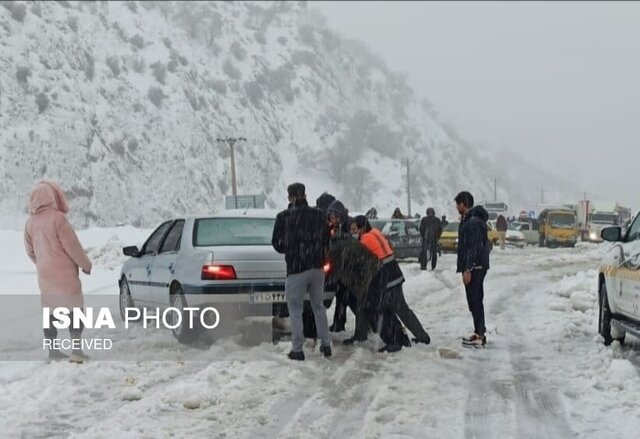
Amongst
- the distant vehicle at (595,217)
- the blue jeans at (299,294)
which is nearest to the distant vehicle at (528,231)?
the distant vehicle at (595,217)

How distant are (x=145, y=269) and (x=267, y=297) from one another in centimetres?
228

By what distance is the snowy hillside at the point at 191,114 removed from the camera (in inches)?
2509

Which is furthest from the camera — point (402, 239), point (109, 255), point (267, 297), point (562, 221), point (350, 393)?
point (562, 221)

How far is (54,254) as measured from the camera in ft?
25.5

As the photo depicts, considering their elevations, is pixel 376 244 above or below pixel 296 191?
below

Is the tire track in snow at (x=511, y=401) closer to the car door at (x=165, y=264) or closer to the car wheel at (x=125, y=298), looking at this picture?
the car door at (x=165, y=264)

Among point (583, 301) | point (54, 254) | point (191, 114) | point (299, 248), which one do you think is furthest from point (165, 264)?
point (191, 114)

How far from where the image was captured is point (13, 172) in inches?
2297

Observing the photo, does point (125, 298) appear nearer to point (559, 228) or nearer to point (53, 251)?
point (53, 251)

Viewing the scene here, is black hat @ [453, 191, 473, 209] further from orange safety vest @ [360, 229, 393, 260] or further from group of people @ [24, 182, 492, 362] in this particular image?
orange safety vest @ [360, 229, 393, 260]

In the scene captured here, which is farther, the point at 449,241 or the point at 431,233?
the point at 449,241

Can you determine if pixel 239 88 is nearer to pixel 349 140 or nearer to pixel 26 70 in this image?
pixel 349 140

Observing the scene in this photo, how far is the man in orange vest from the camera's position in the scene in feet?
28.8

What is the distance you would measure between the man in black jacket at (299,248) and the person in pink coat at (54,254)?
6.90 ft
